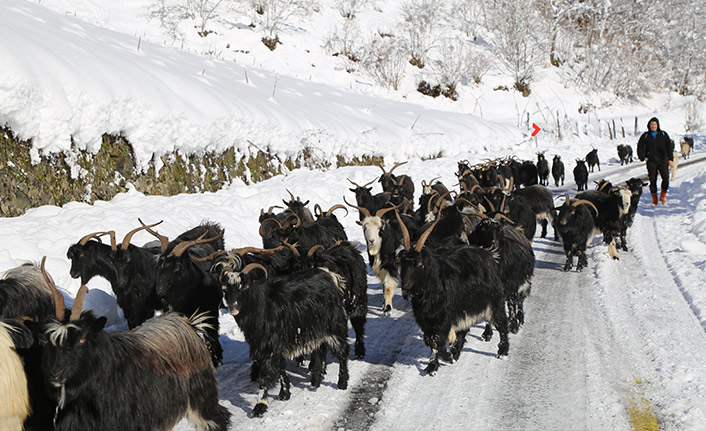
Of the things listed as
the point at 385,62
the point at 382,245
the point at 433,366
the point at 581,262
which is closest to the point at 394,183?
the point at 581,262

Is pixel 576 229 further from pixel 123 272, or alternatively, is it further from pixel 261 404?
pixel 123 272

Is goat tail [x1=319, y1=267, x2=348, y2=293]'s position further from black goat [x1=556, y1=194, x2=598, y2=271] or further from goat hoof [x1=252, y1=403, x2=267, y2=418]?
black goat [x1=556, y1=194, x2=598, y2=271]

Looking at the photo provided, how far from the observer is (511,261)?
783cm

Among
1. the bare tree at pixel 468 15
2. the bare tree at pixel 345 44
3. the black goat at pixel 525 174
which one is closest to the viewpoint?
the black goat at pixel 525 174

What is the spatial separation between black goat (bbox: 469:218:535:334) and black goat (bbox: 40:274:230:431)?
4.24 metres

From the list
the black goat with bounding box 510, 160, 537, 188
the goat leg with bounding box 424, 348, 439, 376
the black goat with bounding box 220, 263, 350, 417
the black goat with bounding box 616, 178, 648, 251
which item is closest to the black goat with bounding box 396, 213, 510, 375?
the goat leg with bounding box 424, 348, 439, 376

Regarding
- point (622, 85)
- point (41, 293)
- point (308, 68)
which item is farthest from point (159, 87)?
point (622, 85)

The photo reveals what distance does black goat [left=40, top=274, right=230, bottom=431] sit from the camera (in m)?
3.90

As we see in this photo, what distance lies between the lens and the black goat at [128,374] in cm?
390

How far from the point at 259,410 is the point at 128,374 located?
1.60 metres

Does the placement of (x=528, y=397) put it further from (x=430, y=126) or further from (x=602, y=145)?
(x=602, y=145)

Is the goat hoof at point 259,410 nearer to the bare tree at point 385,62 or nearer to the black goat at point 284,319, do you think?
the black goat at point 284,319

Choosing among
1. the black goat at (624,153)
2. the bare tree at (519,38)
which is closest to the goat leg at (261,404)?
the black goat at (624,153)

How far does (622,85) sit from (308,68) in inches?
1451
